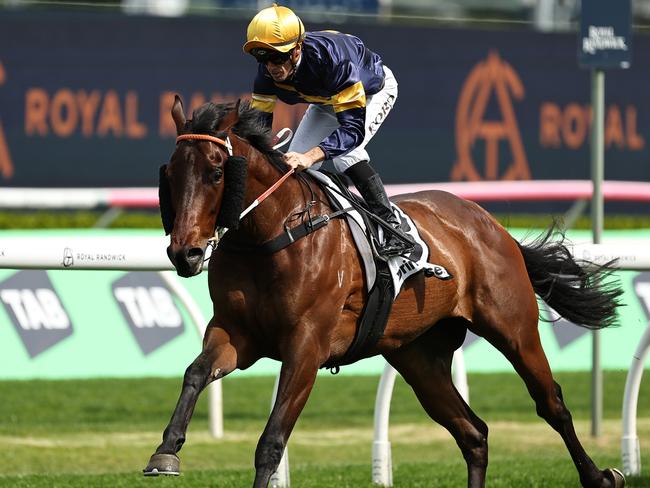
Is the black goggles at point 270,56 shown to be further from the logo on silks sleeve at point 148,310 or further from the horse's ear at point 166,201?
the logo on silks sleeve at point 148,310

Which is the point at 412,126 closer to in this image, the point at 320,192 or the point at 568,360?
the point at 568,360

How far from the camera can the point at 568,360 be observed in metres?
8.96

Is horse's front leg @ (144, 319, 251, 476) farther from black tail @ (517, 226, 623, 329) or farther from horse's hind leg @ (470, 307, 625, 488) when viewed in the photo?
black tail @ (517, 226, 623, 329)

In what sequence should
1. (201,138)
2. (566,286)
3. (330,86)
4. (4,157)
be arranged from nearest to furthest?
(201,138) → (330,86) → (566,286) → (4,157)

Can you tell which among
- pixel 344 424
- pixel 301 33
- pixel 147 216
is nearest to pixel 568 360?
pixel 344 424

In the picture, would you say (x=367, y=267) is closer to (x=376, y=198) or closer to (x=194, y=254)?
(x=376, y=198)

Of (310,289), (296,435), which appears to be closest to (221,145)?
(310,289)

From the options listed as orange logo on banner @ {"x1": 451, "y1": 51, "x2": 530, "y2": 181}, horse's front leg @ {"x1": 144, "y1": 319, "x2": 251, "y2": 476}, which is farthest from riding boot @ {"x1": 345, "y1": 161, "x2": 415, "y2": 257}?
orange logo on banner @ {"x1": 451, "y1": 51, "x2": 530, "y2": 181}

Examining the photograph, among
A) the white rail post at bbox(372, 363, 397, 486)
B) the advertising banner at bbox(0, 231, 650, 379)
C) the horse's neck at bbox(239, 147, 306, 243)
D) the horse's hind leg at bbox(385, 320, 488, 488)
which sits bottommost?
the advertising banner at bbox(0, 231, 650, 379)

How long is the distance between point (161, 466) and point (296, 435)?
11.0ft

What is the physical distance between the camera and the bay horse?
14.1 ft

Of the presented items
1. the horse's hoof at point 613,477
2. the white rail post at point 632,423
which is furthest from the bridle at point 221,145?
the white rail post at point 632,423

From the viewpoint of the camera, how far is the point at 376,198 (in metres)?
5.01

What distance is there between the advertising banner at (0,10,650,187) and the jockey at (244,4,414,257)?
5.18 metres
